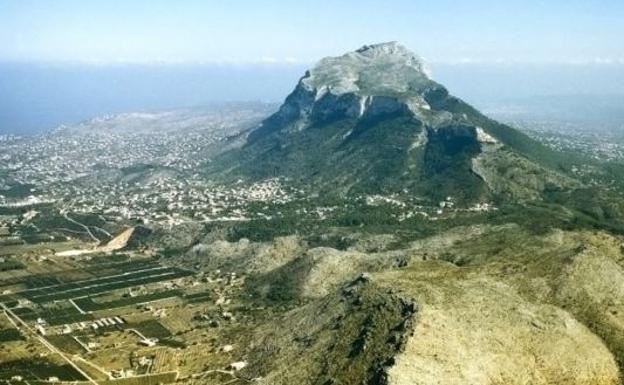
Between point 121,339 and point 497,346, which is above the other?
point 497,346

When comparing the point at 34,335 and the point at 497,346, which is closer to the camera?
the point at 497,346

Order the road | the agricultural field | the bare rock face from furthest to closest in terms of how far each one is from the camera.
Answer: the road
the agricultural field
the bare rock face

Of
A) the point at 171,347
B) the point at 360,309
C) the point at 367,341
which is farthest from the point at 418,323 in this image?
the point at 171,347

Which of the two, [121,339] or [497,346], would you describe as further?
[121,339]

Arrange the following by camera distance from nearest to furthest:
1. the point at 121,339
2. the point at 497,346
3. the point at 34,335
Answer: the point at 497,346 < the point at 121,339 < the point at 34,335

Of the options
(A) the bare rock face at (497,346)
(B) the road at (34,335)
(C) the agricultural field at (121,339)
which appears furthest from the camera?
(B) the road at (34,335)

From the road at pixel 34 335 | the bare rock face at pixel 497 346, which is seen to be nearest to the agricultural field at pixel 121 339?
the road at pixel 34 335

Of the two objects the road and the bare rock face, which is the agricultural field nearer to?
the road

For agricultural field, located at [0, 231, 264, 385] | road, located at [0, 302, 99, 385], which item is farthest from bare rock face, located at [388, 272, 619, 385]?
road, located at [0, 302, 99, 385]

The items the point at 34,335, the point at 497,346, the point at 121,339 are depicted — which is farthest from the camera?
the point at 34,335

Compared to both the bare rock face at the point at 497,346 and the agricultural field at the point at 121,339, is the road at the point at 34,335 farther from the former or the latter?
the bare rock face at the point at 497,346

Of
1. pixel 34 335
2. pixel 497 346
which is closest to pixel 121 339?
pixel 34 335

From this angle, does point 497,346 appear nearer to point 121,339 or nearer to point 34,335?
point 121,339

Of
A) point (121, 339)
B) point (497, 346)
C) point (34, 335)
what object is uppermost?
point (497, 346)
